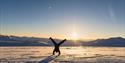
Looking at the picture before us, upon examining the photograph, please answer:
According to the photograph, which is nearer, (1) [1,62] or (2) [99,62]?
(1) [1,62]

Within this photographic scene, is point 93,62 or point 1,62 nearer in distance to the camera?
point 1,62

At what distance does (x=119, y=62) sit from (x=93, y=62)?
107 inches

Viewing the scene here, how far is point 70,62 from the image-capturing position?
24891 mm

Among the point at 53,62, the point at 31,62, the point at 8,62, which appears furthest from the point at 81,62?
the point at 8,62

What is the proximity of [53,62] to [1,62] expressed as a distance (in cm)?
514

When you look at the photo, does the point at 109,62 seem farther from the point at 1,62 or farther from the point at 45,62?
the point at 1,62

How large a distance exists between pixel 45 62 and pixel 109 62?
6.57 m

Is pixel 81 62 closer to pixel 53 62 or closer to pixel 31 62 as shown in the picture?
pixel 53 62

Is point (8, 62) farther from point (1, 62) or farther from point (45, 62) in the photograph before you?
point (45, 62)

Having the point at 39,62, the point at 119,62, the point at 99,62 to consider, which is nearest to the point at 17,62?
the point at 39,62

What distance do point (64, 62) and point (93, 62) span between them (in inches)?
120

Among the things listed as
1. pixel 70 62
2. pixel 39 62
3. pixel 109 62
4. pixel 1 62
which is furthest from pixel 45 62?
pixel 109 62

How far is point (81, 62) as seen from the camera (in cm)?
2506

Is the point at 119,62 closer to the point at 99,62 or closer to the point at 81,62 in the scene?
the point at 99,62
